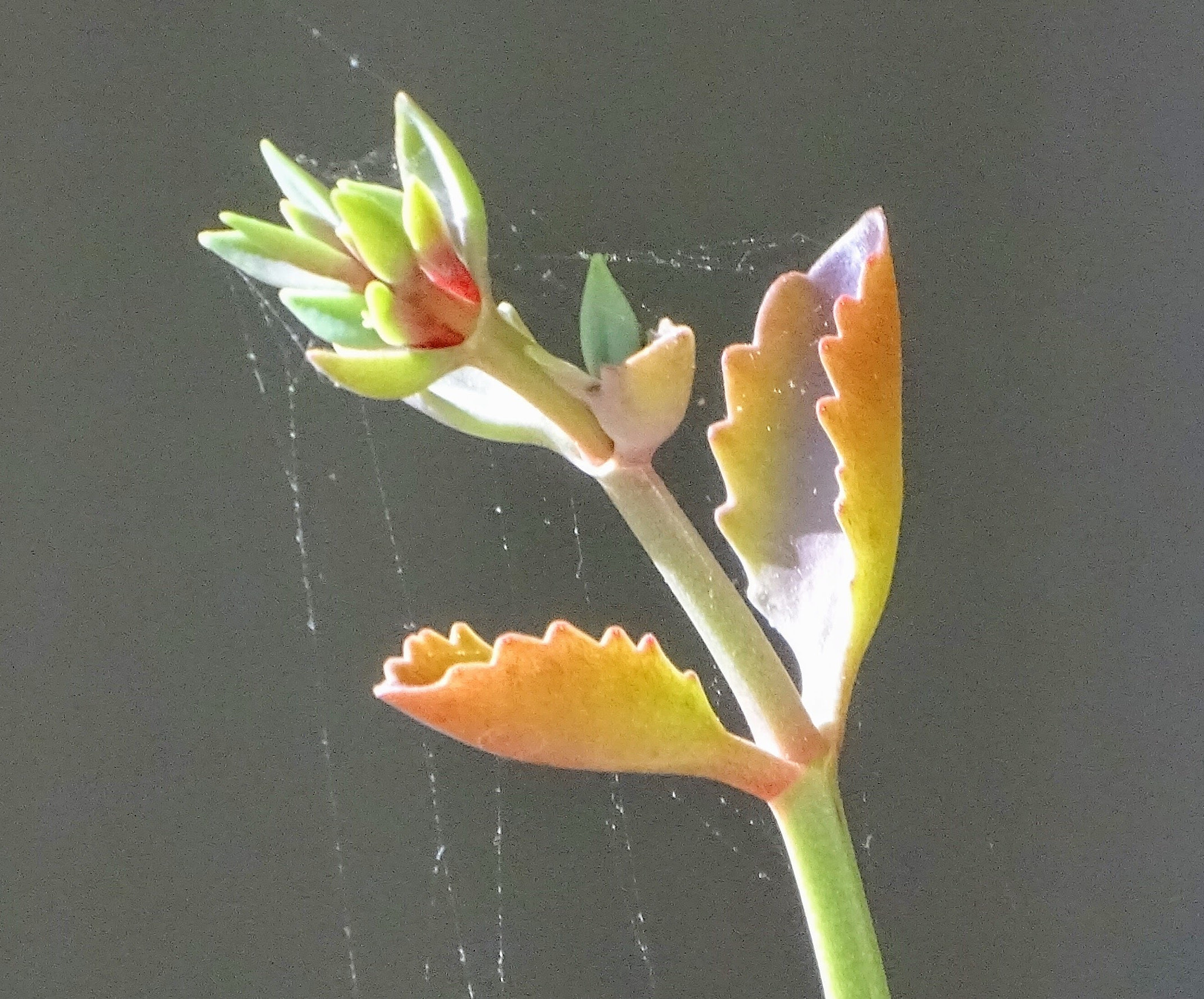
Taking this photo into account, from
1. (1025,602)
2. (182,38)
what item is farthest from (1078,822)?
(182,38)

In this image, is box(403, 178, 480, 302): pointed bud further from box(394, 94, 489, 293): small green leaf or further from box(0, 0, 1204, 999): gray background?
box(0, 0, 1204, 999): gray background

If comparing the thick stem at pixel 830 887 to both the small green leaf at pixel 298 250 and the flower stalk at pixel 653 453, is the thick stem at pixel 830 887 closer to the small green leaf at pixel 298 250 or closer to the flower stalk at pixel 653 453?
the flower stalk at pixel 653 453

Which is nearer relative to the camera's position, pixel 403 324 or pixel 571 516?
pixel 403 324

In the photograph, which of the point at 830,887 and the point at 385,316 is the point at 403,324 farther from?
the point at 830,887

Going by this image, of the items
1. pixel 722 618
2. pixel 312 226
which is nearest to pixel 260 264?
pixel 312 226

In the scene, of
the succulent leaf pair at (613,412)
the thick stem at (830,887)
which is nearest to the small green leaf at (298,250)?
the succulent leaf pair at (613,412)

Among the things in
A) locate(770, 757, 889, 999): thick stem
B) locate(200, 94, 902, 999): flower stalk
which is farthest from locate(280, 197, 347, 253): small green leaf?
locate(770, 757, 889, 999): thick stem
